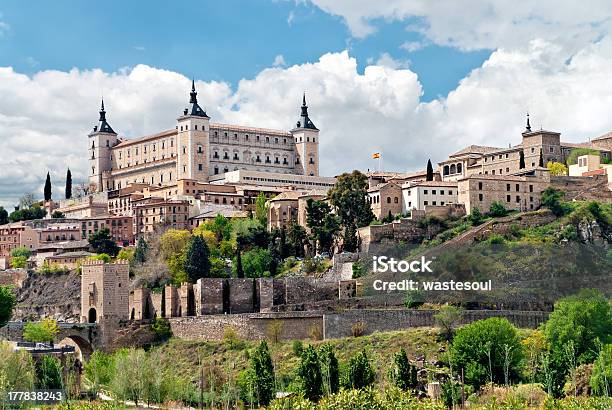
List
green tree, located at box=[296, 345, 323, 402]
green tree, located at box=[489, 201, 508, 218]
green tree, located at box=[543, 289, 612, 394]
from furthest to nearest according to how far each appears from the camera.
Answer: green tree, located at box=[489, 201, 508, 218], green tree, located at box=[543, 289, 612, 394], green tree, located at box=[296, 345, 323, 402]

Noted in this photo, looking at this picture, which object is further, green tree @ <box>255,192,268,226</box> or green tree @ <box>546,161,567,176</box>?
green tree @ <box>255,192,268,226</box>

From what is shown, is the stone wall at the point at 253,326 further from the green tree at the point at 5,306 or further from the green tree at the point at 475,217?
the green tree at the point at 475,217

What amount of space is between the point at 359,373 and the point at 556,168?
134 feet

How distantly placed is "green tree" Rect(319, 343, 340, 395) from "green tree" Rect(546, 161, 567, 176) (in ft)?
123

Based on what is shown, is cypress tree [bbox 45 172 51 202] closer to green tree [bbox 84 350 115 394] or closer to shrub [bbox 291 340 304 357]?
green tree [bbox 84 350 115 394]

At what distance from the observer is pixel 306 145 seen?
409 ft

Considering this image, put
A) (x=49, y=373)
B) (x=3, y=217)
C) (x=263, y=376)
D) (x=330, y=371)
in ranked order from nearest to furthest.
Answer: (x=330, y=371) → (x=263, y=376) → (x=49, y=373) → (x=3, y=217)

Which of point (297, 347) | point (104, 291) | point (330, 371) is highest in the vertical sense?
point (104, 291)

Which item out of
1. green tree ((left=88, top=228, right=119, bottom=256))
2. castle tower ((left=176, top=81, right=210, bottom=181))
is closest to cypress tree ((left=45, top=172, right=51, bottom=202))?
castle tower ((left=176, top=81, right=210, bottom=181))

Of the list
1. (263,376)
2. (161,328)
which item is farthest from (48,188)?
(263,376)

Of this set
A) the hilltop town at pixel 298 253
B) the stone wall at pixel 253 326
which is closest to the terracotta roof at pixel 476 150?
the hilltop town at pixel 298 253

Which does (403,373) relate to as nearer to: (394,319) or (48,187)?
(394,319)

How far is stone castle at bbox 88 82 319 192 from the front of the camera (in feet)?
390

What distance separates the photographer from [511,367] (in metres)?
63.1
